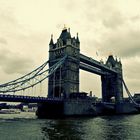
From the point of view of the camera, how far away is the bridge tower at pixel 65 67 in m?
103

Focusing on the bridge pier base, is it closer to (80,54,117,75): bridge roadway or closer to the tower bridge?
the tower bridge

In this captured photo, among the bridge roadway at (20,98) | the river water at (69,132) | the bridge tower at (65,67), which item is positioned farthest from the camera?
the bridge tower at (65,67)

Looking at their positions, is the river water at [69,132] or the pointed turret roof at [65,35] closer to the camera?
the river water at [69,132]

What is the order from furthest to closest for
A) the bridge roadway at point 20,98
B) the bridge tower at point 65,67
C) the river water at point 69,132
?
1. the bridge tower at point 65,67
2. the bridge roadway at point 20,98
3. the river water at point 69,132

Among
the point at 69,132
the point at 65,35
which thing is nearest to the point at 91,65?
the point at 65,35

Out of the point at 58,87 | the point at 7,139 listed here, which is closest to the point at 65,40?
the point at 58,87

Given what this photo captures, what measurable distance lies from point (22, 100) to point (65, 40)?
137 ft

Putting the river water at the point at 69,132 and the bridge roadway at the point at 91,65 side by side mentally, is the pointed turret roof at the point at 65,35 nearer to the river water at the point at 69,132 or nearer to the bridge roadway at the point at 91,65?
the bridge roadway at the point at 91,65

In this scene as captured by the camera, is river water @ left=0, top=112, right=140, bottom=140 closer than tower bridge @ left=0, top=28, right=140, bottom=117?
Yes

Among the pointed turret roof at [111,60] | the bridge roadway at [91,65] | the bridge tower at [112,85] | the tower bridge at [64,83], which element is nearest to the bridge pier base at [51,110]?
the tower bridge at [64,83]

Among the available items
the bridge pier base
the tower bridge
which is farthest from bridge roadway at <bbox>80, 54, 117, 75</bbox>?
the bridge pier base

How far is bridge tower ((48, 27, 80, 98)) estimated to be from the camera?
10319cm

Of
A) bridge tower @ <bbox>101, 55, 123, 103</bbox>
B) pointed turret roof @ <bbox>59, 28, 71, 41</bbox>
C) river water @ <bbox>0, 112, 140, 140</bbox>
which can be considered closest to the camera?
river water @ <bbox>0, 112, 140, 140</bbox>

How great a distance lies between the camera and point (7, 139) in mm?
31906
